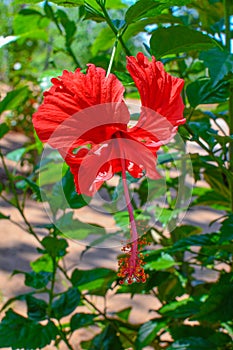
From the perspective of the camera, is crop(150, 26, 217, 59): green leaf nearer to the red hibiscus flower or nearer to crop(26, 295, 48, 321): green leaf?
the red hibiscus flower

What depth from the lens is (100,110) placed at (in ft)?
1.48

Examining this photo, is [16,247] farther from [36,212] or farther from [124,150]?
[124,150]

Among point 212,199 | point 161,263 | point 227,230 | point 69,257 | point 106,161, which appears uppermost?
point 106,161

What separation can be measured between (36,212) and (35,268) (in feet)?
6.01

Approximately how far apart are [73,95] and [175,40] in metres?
0.27

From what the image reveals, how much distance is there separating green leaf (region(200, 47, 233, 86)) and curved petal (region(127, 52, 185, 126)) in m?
0.19

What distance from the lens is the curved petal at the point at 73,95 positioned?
1.38 ft

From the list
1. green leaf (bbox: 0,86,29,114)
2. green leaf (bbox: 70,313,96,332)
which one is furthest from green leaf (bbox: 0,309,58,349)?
green leaf (bbox: 0,86,29,114)

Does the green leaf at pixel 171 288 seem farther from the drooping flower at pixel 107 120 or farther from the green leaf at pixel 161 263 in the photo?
the drooping flower at pixel 107 120

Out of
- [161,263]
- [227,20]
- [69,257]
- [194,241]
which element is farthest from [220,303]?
[69,257]

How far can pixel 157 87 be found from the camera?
44cm

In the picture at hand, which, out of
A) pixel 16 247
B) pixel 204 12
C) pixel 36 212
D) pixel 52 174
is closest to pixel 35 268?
pixel 52 174

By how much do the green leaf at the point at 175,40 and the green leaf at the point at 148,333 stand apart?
0.71 metres

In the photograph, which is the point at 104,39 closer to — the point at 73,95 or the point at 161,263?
the point at 161,263
